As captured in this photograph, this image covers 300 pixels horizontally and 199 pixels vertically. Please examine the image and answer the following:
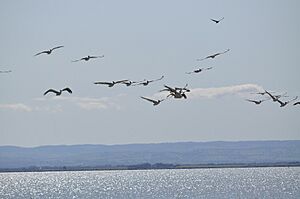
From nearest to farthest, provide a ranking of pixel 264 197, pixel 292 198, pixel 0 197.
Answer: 1. pixel 292 198
2. pixel 264 197
3. pixel 0 197

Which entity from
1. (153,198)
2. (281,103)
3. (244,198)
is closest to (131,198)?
(153,198)

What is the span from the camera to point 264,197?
443 ft

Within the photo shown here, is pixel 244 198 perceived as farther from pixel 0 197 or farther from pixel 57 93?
pixel 57 93

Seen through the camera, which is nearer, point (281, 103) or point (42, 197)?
point (281, 103)

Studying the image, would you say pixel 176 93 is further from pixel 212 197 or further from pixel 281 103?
pixel 212 197

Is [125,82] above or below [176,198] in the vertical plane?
below

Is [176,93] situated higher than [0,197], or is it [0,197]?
[0,197]

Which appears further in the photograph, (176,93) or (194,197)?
(194,197)

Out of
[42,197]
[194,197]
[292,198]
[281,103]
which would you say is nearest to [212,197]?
[194,197]

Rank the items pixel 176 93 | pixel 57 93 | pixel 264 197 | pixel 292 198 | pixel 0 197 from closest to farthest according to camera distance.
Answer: pixel 176 93
pixel 57 93
pixel 292 198
pixel 264 197
pixel 0 197

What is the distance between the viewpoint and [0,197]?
512 ft

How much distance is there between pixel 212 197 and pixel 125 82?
88447mm

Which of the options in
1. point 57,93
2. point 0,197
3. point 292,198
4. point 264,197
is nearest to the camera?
point 57,93

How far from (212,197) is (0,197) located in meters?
37.5
